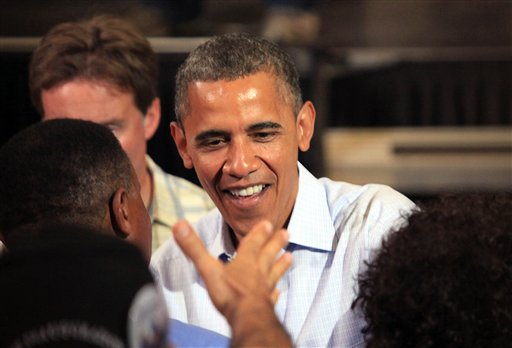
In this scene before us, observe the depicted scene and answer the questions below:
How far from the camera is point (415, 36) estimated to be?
4.27 meters

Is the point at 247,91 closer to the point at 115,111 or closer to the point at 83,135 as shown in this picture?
the point at 83,135

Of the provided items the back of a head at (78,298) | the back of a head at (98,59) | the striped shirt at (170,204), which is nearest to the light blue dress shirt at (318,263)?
the striped shirt at (170,204)

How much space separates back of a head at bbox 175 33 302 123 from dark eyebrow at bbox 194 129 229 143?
3.0 inches

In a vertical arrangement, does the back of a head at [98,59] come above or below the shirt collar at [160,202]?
above

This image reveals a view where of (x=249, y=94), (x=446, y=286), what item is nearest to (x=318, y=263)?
(x=249, y=94)

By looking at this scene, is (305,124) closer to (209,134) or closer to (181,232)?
(209,134)

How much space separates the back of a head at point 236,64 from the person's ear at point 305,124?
0.04m

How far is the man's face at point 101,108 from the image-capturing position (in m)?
2.51

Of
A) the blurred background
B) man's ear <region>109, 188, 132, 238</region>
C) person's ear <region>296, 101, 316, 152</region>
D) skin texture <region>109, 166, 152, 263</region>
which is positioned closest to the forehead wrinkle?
person's ear <region>296, 101, 316, 152</region>

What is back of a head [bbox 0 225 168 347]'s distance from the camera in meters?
1.04

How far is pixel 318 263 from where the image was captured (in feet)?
6.54

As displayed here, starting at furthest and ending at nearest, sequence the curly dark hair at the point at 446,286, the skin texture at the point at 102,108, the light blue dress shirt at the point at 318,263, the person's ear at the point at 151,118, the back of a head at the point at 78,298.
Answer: the person's ear at the point at 151,118
the skin texture at the point at 102,108
the light blue dress shirt at the point at 318,263
the curly dark hair at the point at 446,286
the back of a head at the point at 78,298

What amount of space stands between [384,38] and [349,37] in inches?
7.0

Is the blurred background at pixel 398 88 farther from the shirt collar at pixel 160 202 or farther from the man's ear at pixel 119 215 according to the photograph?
the man's ear at pixel 119 215
